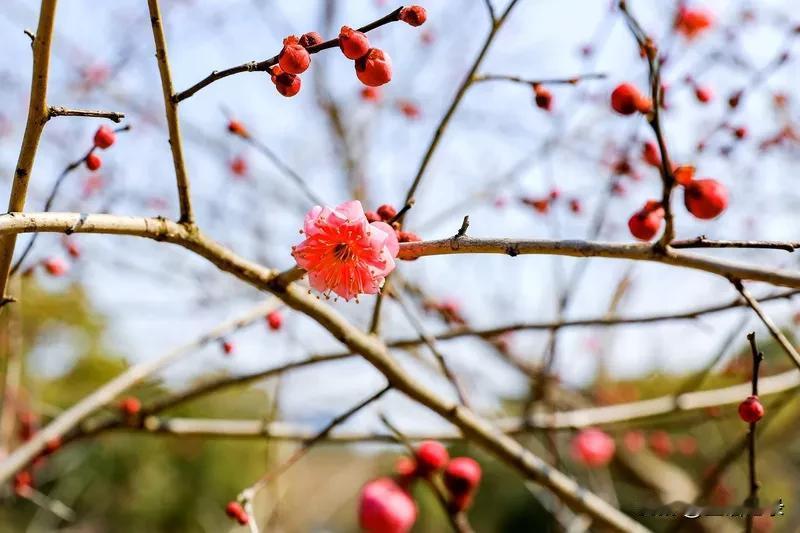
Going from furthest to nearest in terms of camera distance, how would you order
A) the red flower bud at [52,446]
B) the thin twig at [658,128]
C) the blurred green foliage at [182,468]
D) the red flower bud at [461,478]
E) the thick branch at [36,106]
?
the blurred green foliage at [182,468] < the red flower bud at [52,446] < the red flower bud at [461,478] < the thick branch at [36,106] < the thin twig at [658,128]

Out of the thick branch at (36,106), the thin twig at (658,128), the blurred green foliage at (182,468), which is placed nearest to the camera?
the thin twig at (658,128)

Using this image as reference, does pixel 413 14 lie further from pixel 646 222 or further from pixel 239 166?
pixel 239 166

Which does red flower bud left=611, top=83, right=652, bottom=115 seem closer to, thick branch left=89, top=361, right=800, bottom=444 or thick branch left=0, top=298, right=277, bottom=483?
thick branch left=89, top=361, right=800, bottom=444

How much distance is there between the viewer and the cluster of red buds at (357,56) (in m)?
1.05

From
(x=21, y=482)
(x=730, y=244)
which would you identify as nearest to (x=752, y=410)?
(x=730, y=244)

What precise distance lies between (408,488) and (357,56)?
120cm

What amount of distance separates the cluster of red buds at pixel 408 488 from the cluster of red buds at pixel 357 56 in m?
0.94

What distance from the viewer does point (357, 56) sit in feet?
3.50

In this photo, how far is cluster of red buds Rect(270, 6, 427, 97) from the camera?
3.44 feet

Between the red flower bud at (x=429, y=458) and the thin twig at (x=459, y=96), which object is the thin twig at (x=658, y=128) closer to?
the thin twig at (x=459, y=96)

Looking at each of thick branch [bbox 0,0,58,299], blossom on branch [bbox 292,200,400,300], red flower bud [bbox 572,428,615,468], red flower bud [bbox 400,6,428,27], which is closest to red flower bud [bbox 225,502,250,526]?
blossom on branch [bbox 292,200,400,300]

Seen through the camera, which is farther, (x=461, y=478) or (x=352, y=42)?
(x=461, y=478)

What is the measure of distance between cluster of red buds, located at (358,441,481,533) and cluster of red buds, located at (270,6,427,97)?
94 cm

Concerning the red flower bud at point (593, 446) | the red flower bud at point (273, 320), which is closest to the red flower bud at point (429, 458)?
the red flower bud at point (273, 320)
